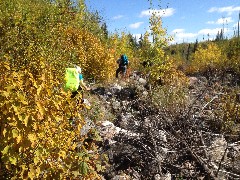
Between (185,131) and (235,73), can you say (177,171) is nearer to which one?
(185,131)

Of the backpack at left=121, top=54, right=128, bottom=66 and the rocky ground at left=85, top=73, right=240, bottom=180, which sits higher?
the backpack at left=121, top=54, right=128, bottom=66

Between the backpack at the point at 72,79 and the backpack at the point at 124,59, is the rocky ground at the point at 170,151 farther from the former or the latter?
the backpack at the point at 124,59

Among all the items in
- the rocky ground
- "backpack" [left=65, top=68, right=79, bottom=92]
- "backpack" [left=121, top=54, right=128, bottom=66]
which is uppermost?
"backpack" [left=121, top=54, right=128, bottom=66]

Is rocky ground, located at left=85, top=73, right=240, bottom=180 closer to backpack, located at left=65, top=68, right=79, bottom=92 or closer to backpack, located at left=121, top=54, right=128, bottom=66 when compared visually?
backpack, located at left=65, top=68, right=79, bottom=92

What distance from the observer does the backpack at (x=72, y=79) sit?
8.58m

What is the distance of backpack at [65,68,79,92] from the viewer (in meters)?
8.58

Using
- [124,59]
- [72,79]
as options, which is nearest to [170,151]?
[72,79]

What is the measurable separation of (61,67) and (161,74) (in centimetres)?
734

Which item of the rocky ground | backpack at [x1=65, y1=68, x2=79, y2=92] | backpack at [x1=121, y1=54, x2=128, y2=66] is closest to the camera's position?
the rocky ground

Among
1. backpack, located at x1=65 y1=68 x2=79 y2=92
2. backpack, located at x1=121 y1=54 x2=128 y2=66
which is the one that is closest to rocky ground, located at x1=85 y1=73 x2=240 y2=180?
backpack, located at x1=65 y1=68 x2=79 y2=92

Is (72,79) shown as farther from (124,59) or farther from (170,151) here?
(124,59)

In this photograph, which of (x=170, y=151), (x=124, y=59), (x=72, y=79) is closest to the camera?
(x=170, y=151)

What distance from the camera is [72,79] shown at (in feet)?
28.4

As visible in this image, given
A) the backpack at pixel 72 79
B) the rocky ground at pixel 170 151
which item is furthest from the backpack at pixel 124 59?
the backpack at pixel 72 79
